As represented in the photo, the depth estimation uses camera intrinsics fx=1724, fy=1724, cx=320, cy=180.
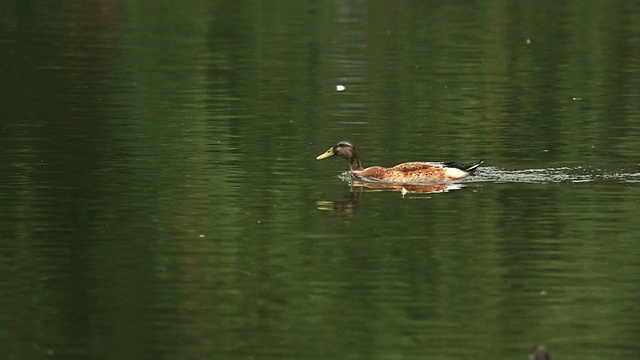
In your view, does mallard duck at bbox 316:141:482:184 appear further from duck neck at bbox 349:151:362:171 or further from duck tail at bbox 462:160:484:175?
duck neck at bbox 349:151:362:171

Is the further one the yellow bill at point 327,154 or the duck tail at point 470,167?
the yellow bill at point 327,154

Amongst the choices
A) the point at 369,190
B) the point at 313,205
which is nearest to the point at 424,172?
the point at 369,190

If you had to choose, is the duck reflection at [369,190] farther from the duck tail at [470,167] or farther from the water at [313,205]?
the duck tail at [470,167]

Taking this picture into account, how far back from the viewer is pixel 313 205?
65.5 ft

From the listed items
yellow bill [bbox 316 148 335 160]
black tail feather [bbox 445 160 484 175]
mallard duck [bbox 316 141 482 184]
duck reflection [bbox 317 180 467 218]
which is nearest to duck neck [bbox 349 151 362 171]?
yellow bill [bbox 316 148 335 160]

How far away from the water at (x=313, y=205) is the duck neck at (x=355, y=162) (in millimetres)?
335

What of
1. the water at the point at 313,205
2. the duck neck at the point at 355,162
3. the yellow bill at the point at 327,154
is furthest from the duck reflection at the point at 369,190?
the yellow bill at the point at 327,154

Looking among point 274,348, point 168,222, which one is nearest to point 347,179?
point 168,222

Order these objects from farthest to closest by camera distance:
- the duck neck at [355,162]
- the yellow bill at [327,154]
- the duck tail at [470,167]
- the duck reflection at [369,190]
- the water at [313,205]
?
the yellow bill at [327,154] < the duck neck at [355,162] < the duck tail at [470,167] < the duck reflection at [369,190] < the water at [313,205]

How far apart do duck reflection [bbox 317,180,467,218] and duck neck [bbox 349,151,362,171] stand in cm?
47

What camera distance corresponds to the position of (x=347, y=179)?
22.8 m

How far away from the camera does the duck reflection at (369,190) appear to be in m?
20.0

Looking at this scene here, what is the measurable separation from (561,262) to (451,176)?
5.49 metres

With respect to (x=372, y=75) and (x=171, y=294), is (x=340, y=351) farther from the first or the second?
(x=372, y=75)
